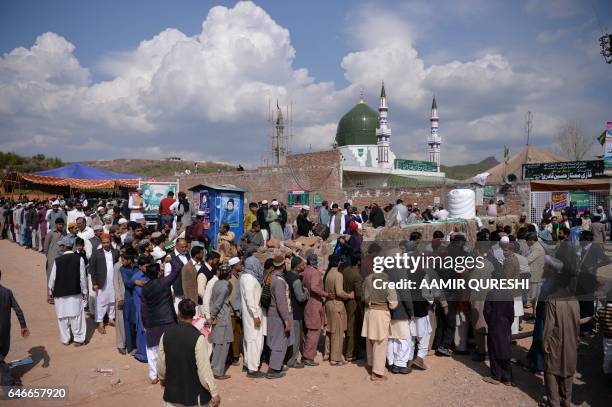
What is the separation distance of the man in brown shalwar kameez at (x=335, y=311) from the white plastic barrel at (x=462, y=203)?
690 centimetres

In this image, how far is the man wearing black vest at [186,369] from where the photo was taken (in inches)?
135

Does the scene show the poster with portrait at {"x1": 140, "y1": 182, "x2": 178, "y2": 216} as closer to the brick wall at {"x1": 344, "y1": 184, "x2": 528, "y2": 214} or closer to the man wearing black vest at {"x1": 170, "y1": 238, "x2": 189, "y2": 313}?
the man wearing black vest at {"x1": 170, "y1": 238, "x2": 189, "y2": 313}

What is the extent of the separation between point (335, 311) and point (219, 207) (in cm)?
564

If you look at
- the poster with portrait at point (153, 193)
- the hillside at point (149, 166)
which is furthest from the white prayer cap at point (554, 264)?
the hillside at point (149, 166)

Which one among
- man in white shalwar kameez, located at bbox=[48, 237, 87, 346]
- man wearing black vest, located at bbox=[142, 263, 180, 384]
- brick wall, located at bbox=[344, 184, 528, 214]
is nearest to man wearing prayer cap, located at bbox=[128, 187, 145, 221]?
man in white shalwar kameez, located at bbox=[48, 237, 87, 346]

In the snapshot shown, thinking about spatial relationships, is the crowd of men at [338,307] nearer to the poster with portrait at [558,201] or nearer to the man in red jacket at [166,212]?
the man in red jacket at [166,212]

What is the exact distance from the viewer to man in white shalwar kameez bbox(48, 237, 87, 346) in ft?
21.6

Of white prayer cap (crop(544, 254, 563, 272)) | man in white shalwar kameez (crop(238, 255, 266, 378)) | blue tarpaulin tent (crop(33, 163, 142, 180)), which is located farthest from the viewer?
blue tarpaulin tent (crop(33, 163, 142, 180))

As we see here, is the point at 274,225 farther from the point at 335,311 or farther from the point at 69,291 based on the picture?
the point at 69,291

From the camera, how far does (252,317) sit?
575 centimetres

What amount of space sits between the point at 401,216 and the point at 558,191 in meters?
6.13

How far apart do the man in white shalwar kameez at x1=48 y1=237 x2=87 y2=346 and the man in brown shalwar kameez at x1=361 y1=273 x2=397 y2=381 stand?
449 cm

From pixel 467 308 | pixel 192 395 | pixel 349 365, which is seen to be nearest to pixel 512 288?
pixel 467 308

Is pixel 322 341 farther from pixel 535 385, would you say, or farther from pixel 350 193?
pixel 350 193
